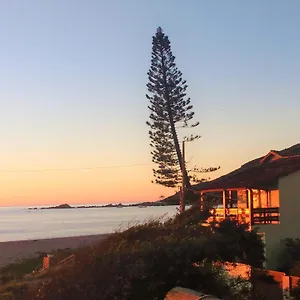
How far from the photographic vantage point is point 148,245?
7.11 metres

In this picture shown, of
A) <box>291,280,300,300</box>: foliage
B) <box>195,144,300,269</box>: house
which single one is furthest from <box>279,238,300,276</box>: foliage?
<box>291,280,300,300</box>: foliage

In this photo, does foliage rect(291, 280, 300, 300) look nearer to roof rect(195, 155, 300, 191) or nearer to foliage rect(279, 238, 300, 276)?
foliage rect(279, 238, 300, 276)

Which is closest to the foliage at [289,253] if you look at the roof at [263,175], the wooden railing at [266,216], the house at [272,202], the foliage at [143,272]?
the house at [272,202]

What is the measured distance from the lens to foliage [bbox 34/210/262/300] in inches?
252

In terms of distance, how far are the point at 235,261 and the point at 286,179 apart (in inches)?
359

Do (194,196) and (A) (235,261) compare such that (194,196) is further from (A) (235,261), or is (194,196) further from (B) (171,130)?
(A) (235,261)

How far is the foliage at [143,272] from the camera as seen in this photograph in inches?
252

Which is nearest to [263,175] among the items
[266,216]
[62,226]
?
[266,216]

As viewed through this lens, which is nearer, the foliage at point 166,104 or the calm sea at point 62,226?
the foliage at point 166,104

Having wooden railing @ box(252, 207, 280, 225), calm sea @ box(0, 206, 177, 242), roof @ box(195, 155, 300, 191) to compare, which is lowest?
calm sea @ box(0, 206, 177, 242)

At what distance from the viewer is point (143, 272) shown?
662cm

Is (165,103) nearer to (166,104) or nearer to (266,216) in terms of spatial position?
(166,104)

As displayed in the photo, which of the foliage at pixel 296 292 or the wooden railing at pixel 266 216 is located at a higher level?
the wooden railing at pixel 266 216

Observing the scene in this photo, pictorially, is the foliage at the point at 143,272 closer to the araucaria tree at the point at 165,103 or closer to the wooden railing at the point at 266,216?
the wooden railing at the point at 266,216
